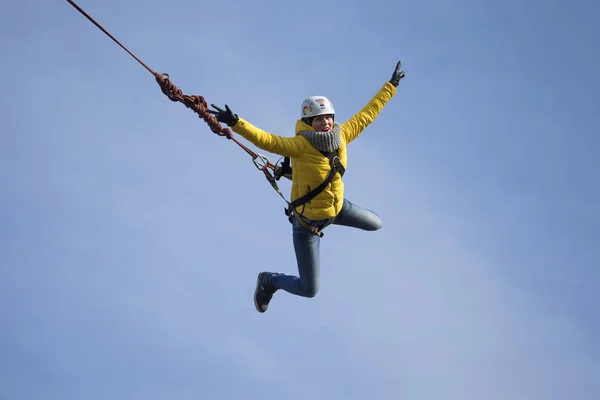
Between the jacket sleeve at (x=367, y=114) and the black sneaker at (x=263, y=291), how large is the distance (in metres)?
3.37

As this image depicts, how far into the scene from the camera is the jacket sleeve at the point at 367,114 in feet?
42.0

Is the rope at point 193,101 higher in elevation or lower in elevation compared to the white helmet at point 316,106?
lower

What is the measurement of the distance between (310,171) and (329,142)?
539 mm

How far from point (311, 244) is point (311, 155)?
167cm

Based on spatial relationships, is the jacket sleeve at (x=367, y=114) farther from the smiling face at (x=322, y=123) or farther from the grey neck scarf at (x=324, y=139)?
the grey neck scarf at (x=324, y=139)

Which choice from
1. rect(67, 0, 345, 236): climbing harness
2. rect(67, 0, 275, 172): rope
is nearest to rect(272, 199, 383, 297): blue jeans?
rect(67, 0, 345, 236): climbing harness

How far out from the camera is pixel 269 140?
11.4 meters

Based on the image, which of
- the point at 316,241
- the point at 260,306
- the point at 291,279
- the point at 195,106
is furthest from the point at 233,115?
the point at 260,306

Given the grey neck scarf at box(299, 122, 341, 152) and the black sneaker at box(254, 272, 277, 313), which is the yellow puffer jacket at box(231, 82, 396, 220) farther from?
the black sneaker at box(254, 272, 277, 313)

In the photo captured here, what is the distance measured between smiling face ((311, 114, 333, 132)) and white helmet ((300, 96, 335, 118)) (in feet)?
0.26

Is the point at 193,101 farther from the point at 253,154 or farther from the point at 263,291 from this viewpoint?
the point at 263,291

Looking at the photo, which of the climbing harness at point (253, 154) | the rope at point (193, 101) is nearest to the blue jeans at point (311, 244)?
the climbing harness at point (253, 154)

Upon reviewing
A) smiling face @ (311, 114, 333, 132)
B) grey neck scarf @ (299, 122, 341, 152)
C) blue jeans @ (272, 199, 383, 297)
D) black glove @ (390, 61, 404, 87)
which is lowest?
blue jeans @ (272, 199, 383, 297)

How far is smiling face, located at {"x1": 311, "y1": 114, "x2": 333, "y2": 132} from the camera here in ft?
39.8
